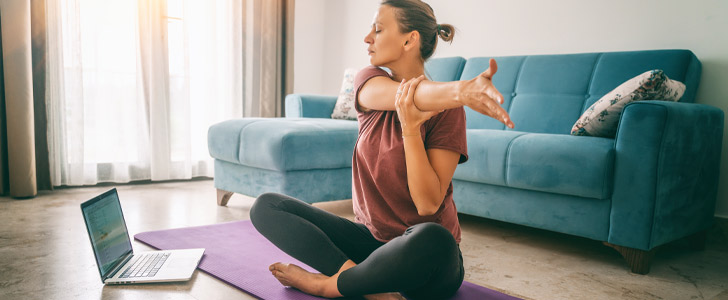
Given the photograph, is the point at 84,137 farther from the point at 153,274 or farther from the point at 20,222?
the point at 153,274

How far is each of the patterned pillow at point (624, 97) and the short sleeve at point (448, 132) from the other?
3.22 feet

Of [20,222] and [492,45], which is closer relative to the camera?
[20,222]

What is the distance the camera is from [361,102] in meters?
1.24

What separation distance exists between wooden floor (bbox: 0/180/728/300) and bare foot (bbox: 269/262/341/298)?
112mm

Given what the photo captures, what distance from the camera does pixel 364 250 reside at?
1.33m

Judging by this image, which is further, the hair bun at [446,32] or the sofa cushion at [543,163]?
→ the sofa cushion at [543,163]

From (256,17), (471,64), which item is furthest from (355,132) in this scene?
(256,17)

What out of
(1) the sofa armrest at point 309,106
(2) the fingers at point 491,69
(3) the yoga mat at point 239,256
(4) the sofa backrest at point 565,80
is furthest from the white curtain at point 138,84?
(2) the fingers at point 491,69

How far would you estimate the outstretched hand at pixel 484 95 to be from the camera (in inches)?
30.7

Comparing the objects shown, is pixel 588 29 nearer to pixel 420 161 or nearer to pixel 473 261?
pixel 473 261

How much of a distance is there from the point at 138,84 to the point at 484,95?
3.04m

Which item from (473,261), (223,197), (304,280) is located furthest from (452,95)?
(223,197)

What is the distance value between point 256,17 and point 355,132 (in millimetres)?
1749

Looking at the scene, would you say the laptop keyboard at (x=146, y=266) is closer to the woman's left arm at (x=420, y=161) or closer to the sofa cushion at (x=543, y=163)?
the woman's left arm at (x=420, y=161)
